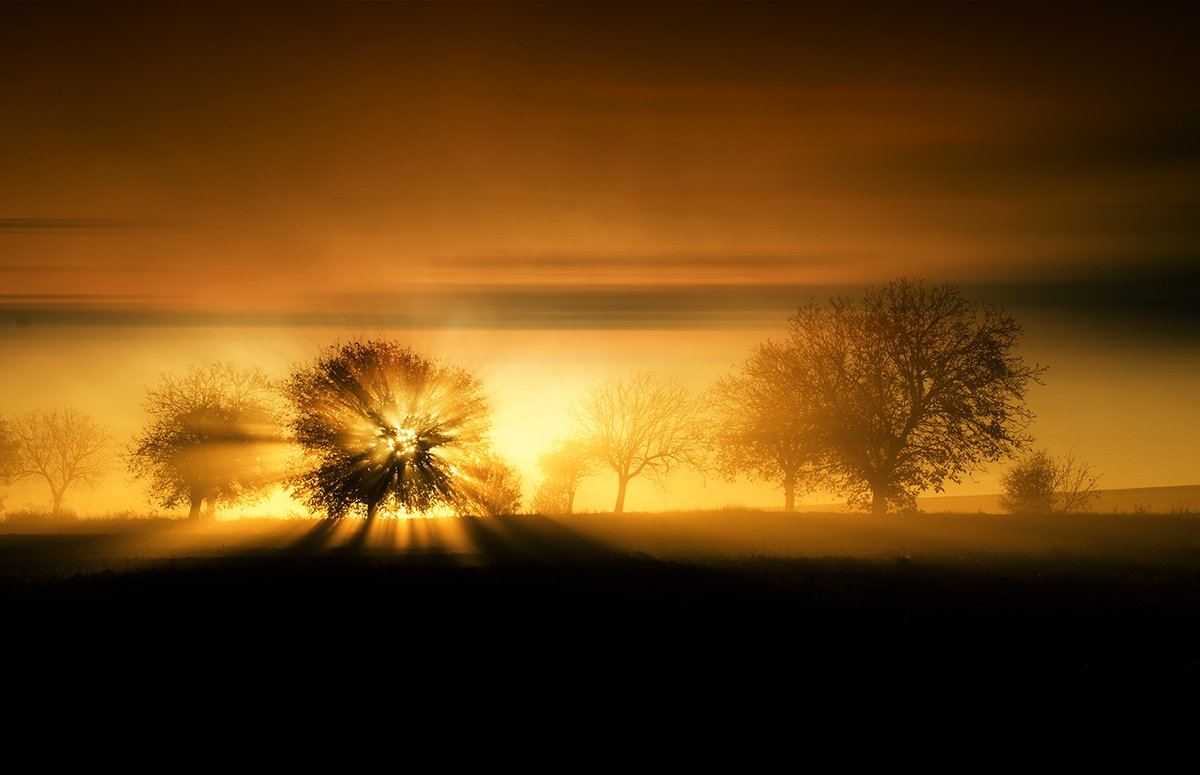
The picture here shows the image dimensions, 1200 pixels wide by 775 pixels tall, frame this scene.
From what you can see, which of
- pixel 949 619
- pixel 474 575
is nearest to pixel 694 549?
pixel 474 575

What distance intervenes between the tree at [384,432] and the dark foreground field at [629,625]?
59.8 feet

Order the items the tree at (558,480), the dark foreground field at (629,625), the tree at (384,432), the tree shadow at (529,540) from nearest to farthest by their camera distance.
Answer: the dark foreground field at (629,625)
the tree shadow at (529,540)
the tree at (384,432)
the tree at (558,480)

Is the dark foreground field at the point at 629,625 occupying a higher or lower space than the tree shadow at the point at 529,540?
lower

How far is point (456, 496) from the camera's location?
44250mm

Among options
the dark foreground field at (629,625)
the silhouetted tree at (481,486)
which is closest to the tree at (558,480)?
the silhouetted tree at (481,486)

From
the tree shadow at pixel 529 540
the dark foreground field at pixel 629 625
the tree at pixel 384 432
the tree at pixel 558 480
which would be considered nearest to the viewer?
the dark foreground field at pixel 629 625

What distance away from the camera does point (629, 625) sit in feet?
37.9

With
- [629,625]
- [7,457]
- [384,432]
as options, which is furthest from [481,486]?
[7,457]

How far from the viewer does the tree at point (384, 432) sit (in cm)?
4191

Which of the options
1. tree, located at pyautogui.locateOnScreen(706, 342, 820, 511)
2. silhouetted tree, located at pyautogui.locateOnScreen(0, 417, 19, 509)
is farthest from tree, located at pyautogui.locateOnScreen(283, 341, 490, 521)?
silhouetted tree, located at pyautogui.locateOnScreen(0, 417, 19, 509)

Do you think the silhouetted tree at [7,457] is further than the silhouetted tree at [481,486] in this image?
Yes

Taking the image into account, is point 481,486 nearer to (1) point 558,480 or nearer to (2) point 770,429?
(2) point 770,429

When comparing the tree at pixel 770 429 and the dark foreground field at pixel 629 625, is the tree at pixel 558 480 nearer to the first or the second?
the tree at pixel 770 429

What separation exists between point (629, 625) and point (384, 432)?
3413cm
